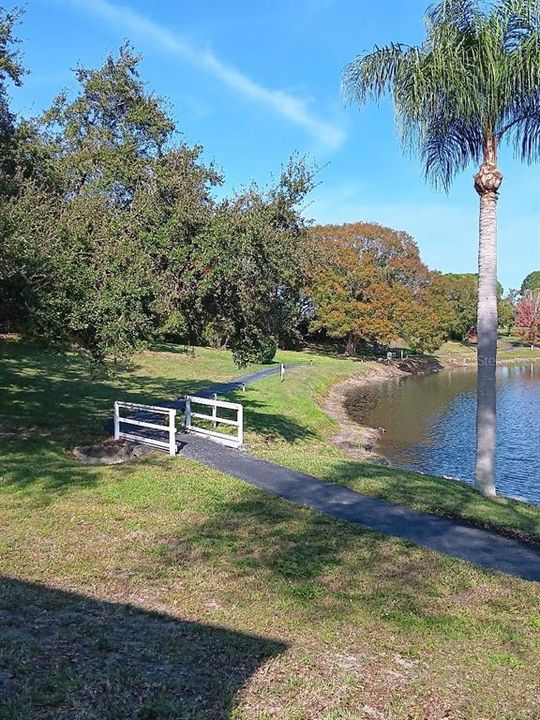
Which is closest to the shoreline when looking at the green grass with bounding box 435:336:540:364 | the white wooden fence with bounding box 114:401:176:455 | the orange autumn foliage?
the green grass with bounding box 435:336:540:364

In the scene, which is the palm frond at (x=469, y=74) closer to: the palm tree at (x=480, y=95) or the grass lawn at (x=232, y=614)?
the palm tree at (x=480, y=95)

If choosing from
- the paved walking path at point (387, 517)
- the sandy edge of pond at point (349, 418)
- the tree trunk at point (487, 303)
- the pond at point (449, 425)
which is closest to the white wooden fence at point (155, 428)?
the paved walking path at point (387, 517)

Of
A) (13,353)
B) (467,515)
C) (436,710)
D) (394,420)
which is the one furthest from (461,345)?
(436,710)

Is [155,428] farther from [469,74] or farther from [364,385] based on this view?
[364,385]

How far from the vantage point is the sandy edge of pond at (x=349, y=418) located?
2154 cm

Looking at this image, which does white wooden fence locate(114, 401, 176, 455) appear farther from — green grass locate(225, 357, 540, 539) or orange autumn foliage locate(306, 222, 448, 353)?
orange autumn foliage locate(306, 222, 448, 353)

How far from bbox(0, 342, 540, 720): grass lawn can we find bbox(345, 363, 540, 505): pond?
31.7ft

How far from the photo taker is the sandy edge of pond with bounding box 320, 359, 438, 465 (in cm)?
2154

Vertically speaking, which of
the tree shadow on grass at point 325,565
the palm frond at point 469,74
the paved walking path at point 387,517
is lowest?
the paved walking path at point 387,517

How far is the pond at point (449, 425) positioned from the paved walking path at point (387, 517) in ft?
23.3

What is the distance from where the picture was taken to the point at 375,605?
622cm

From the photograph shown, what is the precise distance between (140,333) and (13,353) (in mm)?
19051

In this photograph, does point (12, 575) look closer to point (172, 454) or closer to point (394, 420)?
point (172, 454)

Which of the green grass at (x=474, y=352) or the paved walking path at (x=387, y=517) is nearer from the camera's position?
the paved walking path at (x=387, y=517)
